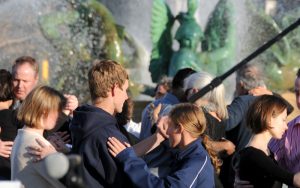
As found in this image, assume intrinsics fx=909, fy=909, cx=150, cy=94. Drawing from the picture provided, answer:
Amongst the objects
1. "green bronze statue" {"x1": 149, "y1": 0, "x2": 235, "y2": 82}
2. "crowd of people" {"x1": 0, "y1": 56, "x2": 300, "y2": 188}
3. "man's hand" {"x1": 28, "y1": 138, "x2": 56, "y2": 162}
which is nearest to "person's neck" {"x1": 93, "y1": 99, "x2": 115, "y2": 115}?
"crowd of people" {"x1": 0, "y1": 56, "x2": 300, "y2": 188}

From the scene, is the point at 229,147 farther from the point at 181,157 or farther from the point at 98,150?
the point at 98,150

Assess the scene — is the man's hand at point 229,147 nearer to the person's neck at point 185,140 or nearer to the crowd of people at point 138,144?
the crowd of people at point 138,144

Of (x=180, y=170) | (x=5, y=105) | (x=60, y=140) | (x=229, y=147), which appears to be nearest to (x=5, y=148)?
(x=60, y=140)

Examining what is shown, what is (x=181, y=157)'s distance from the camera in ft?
14.9

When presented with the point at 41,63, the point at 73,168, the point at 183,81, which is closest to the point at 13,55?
the point at 41,63

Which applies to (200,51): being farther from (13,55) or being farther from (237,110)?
(237,110)

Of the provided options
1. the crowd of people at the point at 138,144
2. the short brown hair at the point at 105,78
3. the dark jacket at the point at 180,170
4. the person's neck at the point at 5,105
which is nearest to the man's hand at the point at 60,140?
the crowd of people at the point at 138,144

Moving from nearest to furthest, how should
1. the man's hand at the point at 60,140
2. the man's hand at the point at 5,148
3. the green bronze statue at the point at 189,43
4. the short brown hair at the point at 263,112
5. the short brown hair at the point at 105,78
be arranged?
the short brown hair at the point at 105,78 < the man's hand at the point at 60,140 < the short brown hair at the point at 263,112 < the man's hand at the point at 5,148 < the green bronze statue at the point at 189,43

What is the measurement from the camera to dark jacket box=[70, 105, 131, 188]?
430 centimetres

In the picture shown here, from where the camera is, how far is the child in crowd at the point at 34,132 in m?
4.50

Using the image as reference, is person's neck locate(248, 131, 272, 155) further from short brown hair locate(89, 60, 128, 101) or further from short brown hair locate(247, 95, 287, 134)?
short brown hair locate(89, 60, 128, 101)

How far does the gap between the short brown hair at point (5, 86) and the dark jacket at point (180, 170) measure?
1606mm

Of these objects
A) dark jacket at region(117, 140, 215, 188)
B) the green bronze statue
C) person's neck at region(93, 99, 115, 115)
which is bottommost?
the green bronze statue

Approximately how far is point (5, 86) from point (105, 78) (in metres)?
1.64
